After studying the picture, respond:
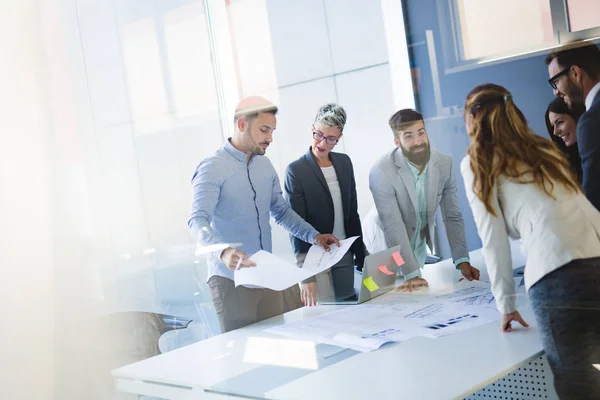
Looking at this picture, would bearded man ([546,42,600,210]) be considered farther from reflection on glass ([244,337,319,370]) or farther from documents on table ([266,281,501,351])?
reflection on glass ([244,337,319,370])

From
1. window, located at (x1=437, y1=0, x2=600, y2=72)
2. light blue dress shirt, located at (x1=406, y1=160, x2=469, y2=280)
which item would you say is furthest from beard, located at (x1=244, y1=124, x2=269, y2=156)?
window, located at (x1=437, y1=0, x2=600, y2=72)

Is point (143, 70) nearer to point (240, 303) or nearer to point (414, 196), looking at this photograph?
point (240, 303)

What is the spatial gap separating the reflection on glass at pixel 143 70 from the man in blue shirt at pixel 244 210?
37 centimetres

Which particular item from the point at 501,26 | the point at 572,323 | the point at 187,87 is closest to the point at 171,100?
the point at 187,87

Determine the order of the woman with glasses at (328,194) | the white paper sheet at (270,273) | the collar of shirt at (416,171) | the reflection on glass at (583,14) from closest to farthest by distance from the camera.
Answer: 1. the reflection on glass at (583,14)
2. the collar of shirt at (416,171)
3. the woman with glasses at (328,194)
4. the white paper sheet at (270,273)

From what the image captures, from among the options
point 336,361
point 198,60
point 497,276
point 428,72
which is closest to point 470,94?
point 428,72

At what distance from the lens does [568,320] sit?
1262mm

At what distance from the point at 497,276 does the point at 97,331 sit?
1.65m

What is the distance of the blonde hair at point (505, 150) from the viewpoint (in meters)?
1.23

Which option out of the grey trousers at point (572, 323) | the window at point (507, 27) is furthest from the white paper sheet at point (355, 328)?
the window at point (507, 27)

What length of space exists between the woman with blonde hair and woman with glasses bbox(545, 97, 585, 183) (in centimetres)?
1

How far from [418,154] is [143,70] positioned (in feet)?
3.81

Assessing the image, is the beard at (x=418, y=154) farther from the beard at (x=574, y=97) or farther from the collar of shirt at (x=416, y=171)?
the beard at (x=574, y=97)

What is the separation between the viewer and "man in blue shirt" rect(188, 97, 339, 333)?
1.83 meters
